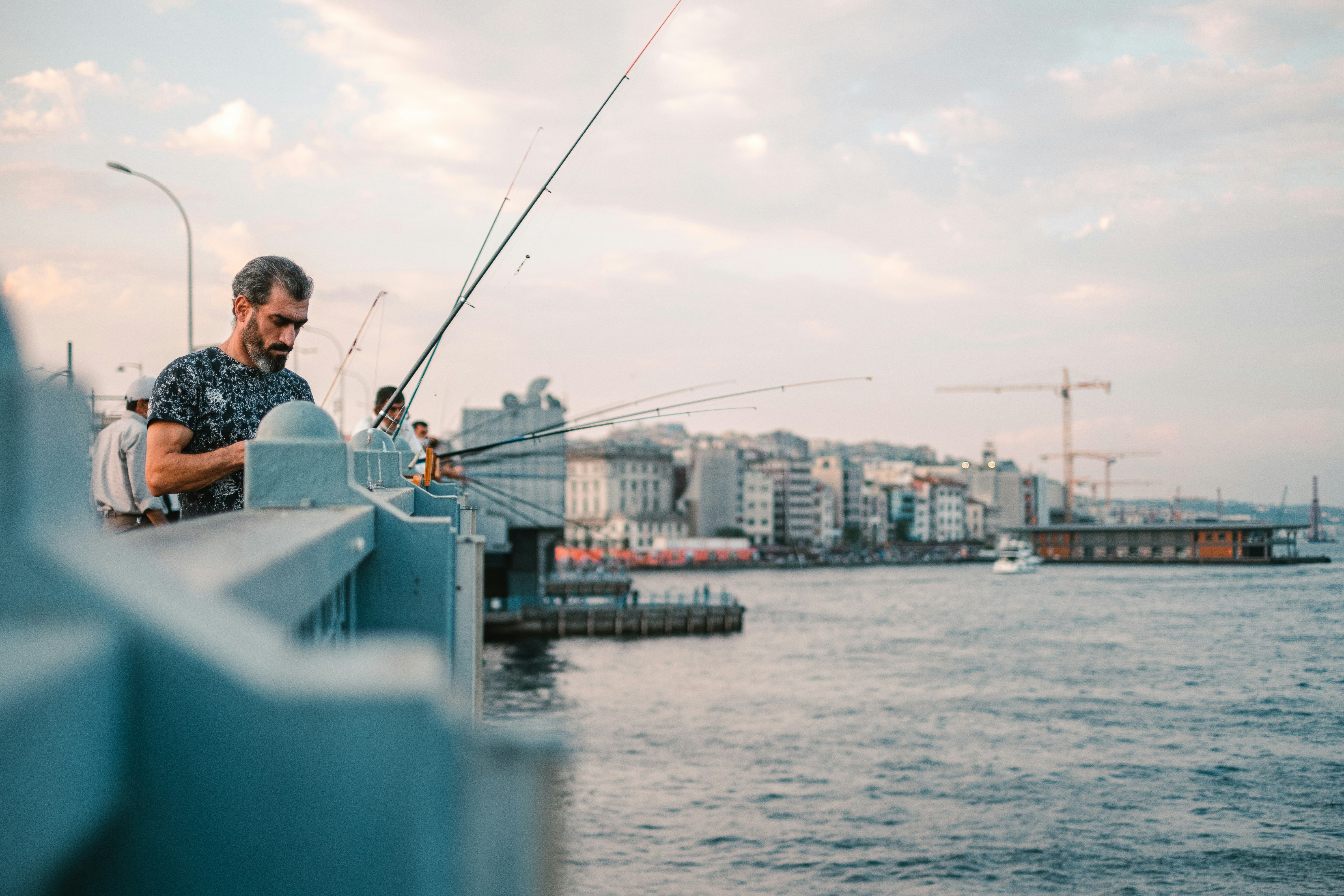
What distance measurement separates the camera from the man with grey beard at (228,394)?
3.23 meters

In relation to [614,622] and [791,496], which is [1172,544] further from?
[614,622]

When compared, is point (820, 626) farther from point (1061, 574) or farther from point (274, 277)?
point (274, 277)

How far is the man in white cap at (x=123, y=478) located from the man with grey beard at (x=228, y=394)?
8.97 feet

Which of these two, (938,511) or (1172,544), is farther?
(938,511)

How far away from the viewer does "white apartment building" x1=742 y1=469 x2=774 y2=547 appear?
15488 centimetres

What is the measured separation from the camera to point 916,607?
85.2 metres

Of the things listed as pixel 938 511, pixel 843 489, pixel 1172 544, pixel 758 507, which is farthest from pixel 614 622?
pixel 938 511

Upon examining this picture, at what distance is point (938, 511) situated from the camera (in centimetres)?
18250

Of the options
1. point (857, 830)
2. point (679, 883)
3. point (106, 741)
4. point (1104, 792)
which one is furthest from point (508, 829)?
point (1104, 792)

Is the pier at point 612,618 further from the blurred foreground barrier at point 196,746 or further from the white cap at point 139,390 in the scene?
the blurred foreground barrier at point 196,746

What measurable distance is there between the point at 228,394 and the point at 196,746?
9.50 ft

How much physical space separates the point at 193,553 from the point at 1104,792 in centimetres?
3407

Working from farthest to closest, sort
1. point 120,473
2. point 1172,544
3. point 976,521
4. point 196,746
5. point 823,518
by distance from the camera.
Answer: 1. point 976,521
2. point 823,518
3. point 1172,544
4. point 120,473
5. point 196,746

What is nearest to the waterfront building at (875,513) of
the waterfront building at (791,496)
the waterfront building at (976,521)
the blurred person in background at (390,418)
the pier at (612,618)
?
the waterfront building at (791,496)
